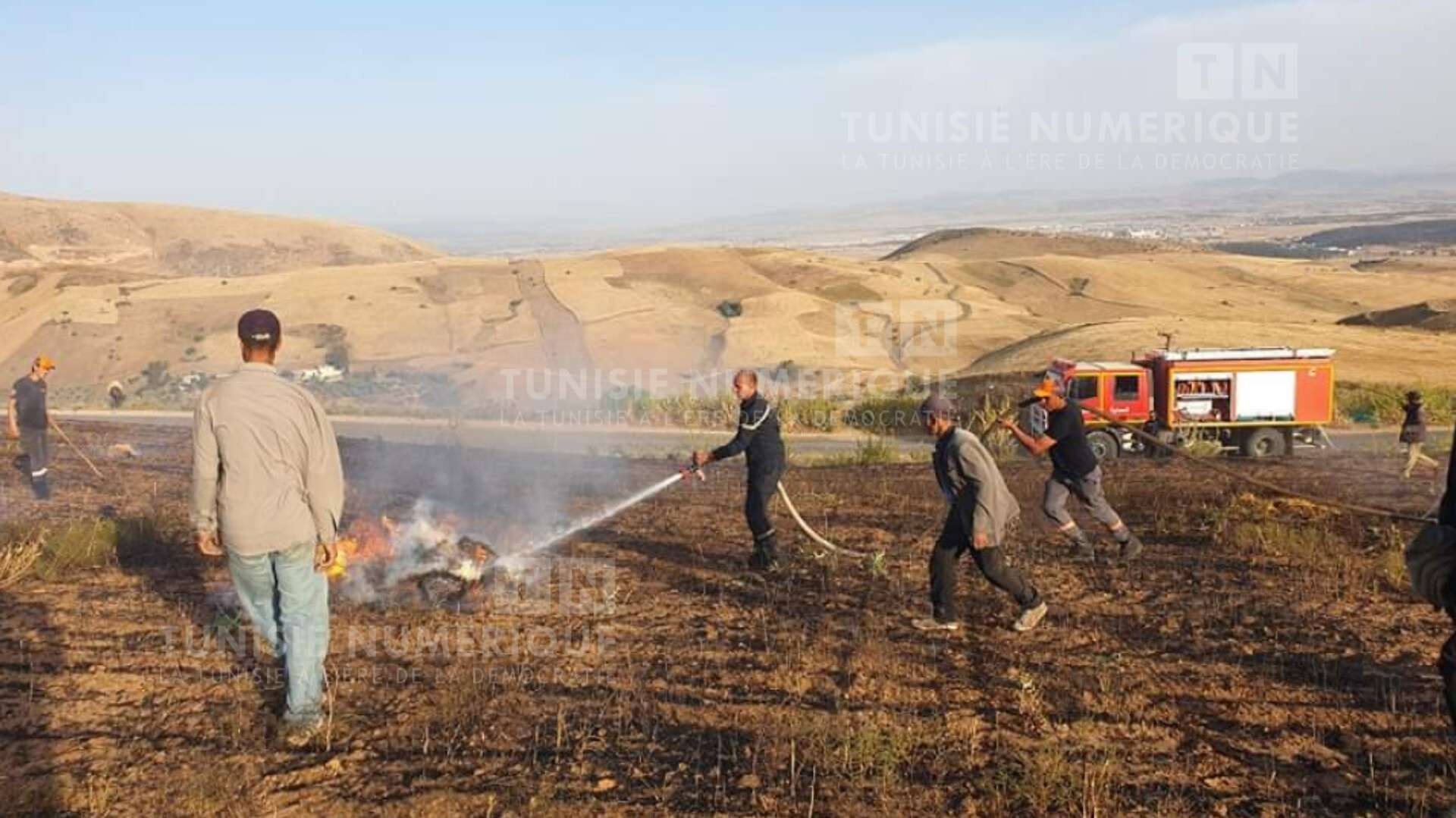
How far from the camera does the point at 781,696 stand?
601cm

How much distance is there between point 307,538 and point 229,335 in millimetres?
45054

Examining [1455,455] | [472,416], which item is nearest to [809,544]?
[1455,455]

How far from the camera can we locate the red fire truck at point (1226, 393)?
2153 centimetres

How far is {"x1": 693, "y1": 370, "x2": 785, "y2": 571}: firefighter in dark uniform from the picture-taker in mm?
9156

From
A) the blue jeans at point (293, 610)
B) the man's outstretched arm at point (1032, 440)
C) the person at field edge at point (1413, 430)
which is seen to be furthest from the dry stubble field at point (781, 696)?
the person at field edge at point (1413, 430)

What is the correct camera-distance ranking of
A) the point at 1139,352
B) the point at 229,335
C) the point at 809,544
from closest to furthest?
the point at 809,544
the point at 1139,352
the point at 229,335

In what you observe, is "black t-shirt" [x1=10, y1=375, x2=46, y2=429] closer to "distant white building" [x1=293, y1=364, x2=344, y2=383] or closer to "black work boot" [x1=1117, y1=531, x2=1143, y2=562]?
"black work boot" [x1=1117, y1=531, x2=1143, y2=562]

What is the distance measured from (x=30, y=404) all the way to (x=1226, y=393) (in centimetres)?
2021

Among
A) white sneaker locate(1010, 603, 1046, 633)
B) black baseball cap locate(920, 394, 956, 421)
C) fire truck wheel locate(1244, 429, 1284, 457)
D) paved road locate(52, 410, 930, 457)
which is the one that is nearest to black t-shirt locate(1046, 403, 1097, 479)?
black baseball cap locate(920, 394, 956, 421)

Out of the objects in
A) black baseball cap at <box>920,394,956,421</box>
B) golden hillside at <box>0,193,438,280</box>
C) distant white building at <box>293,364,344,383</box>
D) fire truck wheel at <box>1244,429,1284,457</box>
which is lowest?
fire truck wheel at <box>1244,429,1284,457</box>

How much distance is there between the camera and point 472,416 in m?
30.7

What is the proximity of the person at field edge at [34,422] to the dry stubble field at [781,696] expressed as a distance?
425cm

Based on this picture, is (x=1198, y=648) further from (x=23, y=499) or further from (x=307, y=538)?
(x=23, y=499)

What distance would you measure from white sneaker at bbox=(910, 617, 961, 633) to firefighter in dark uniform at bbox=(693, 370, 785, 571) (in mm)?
1968
